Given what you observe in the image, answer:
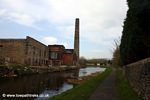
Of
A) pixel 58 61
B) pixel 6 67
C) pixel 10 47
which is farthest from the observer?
pixel 58 61

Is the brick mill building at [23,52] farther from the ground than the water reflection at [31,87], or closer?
farther from the ground

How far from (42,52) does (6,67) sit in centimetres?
3863

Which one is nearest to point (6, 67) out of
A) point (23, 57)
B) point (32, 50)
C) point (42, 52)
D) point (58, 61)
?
point (23, 57)

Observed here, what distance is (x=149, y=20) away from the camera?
16609mm

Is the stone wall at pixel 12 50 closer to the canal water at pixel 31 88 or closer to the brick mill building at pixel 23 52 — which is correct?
the brick mill building at pixel 23 52

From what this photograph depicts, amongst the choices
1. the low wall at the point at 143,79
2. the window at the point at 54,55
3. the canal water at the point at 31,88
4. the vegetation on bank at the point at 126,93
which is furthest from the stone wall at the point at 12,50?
the low wall at the point at 143,79

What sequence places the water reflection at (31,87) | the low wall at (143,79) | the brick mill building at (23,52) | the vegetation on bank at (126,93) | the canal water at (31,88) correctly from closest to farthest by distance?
Result: the low wall at (143,79) < the vegetation on bank at (126,93) < the canal water at (31,88) < the water reflection at (31,87) < the brick mill building at (23,52)

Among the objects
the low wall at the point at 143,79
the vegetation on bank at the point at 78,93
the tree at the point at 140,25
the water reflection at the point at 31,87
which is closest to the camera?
the low wall at the point at 143,79

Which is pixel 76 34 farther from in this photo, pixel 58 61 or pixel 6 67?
pixel 6 67

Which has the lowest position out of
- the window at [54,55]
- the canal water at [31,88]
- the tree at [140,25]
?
the canal water at [31,88]

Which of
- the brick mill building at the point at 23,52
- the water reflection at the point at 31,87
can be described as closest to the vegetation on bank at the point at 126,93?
the water reflection at the point at 31,87

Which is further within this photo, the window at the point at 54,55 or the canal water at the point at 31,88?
the window at the point at 54,55

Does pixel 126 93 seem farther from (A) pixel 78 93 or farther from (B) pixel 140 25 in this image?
(B) pixel 140 25

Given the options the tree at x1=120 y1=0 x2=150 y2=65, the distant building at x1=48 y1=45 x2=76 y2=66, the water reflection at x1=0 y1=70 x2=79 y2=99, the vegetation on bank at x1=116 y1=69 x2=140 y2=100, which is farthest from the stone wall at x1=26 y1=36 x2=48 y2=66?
the vegetation on bank at x1=116 y1=69 x2=140 y2=100
